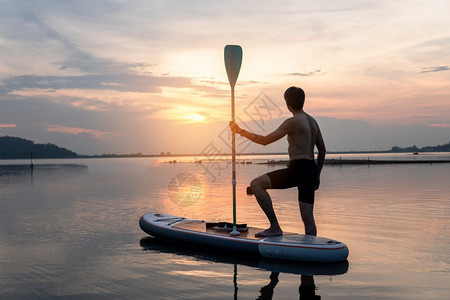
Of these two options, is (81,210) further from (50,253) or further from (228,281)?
(228,281)

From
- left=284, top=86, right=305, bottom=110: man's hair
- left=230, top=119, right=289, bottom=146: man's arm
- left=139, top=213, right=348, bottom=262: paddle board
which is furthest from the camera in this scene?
left=284, top=86, right=305, bottom=110: man's hair

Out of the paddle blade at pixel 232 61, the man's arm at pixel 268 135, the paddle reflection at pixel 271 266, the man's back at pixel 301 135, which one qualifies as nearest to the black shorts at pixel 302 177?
the man's back at pixel 301 135

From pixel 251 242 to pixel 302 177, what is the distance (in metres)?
1.45

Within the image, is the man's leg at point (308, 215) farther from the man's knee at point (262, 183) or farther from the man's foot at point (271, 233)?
the man's knee at point (262, 183)

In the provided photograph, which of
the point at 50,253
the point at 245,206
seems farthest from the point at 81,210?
the point at 50,253

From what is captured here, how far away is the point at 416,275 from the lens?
6.02 metres

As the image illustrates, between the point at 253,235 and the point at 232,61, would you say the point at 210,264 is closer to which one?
the point at 253,235

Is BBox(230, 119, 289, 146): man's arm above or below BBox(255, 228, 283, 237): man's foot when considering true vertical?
above

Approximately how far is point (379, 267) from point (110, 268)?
168 inches

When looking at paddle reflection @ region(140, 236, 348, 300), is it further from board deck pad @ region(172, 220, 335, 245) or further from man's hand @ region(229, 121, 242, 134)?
man's hand @ region(229, 121, 242, 134)

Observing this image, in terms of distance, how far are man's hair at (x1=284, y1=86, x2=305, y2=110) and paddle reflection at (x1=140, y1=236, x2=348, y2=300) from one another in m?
2.64

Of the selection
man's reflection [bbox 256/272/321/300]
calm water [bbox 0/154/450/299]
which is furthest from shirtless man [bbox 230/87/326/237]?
man's reflection [bbox 256/272/321/300]

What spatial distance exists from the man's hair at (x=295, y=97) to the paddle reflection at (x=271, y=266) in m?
2.64

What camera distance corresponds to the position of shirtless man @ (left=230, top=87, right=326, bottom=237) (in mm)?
7016
